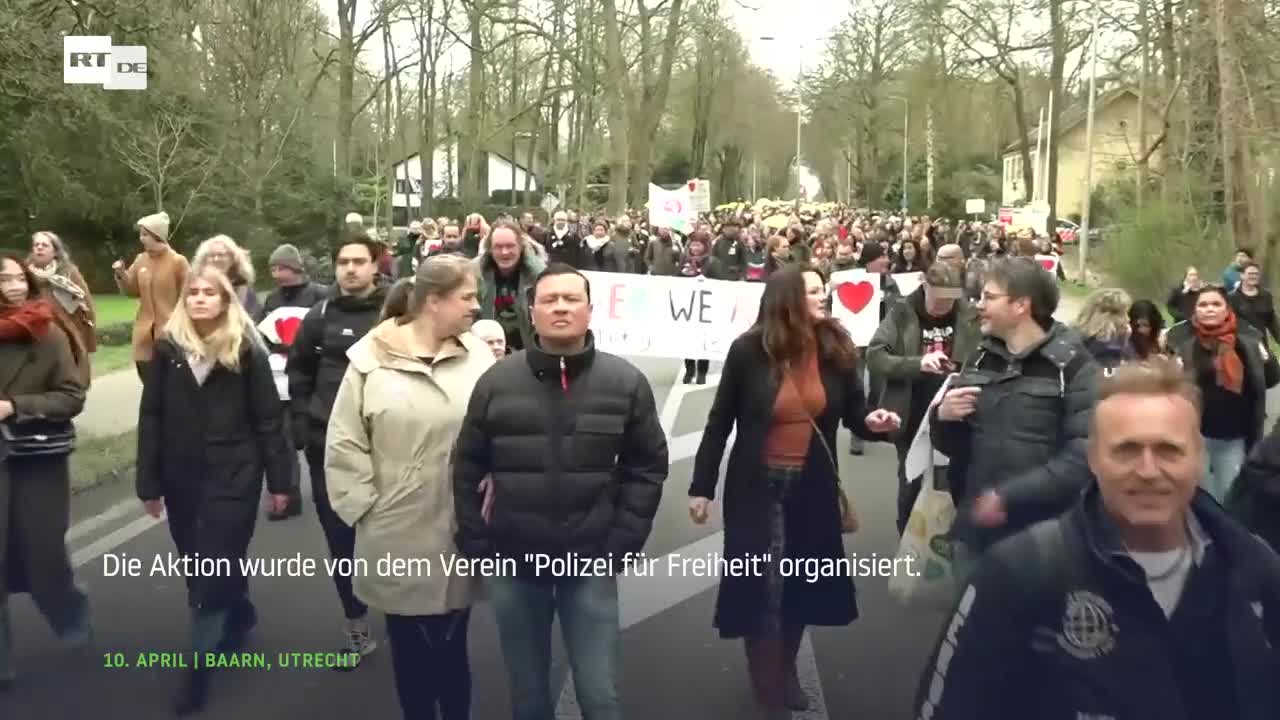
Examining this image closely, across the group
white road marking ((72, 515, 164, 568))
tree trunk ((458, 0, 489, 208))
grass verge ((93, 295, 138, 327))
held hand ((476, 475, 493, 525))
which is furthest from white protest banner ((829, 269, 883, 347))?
tree trunk ((458, 0, 489, 208))

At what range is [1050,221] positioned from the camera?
41094 millimetres

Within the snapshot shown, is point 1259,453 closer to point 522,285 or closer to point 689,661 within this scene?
point 689,661

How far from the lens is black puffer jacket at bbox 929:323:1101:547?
451cm

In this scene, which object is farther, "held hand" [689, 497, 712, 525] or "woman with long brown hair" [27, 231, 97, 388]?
"woman with long brown hair" [27, 231, 97, 388]

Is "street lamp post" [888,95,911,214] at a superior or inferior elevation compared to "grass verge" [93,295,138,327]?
superior

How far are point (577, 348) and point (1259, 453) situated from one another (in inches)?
76.6

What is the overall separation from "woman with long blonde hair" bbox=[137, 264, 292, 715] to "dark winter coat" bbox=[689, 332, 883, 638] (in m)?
1.72

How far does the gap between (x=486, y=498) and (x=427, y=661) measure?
71 cm

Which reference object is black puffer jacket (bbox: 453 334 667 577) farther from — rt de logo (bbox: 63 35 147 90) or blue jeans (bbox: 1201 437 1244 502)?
rt de logo (bbox: 63 35 147 90)

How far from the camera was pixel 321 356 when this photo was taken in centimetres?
612

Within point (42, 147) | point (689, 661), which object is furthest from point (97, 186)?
point (689, 661)

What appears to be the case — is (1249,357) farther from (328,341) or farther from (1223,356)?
(328,341)

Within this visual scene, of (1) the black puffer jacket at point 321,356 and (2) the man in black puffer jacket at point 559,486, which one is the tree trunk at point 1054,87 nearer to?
(1) the black puffer jacket at point 321,356

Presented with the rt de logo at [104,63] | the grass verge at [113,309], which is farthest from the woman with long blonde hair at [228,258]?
the grass verge at [113,309]
